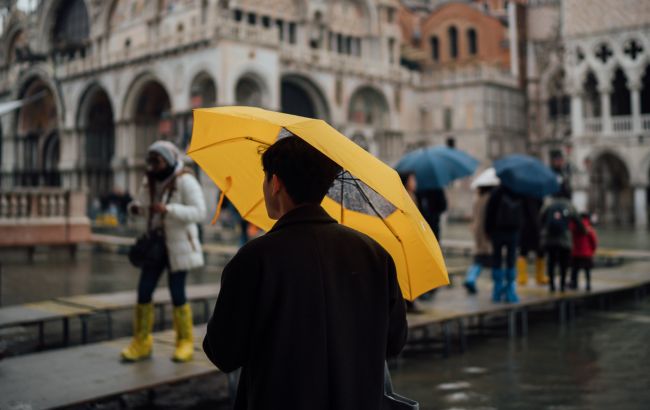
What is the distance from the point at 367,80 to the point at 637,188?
618 inches

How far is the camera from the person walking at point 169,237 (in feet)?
20.5

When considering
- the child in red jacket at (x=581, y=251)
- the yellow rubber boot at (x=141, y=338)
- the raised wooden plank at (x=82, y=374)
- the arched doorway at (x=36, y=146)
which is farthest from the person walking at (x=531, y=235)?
the arched doorway at (x=36, y=146)

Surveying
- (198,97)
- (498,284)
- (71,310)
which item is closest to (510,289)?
(498,284)

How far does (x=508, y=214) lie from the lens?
9172mm

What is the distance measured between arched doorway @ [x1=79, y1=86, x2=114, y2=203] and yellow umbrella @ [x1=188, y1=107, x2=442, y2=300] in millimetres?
39024

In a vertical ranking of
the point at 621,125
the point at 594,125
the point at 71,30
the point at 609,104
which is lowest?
the point at 621,125

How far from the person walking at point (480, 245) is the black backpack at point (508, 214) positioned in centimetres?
126

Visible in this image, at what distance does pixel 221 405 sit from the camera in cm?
595

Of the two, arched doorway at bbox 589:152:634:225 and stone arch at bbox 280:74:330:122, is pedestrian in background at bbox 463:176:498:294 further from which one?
arched doorway at bbox 589:152:634:225

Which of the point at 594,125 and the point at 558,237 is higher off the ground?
the point at 594,125

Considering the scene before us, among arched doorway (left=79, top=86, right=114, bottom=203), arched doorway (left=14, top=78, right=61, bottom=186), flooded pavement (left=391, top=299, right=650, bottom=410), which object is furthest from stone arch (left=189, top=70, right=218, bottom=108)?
flooded pavement (left=391, top=299, right=650, bottom=410)

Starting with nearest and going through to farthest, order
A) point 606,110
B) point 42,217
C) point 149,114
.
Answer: point 42,217 < point 606,110 < point 149,114

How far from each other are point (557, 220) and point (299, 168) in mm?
8207

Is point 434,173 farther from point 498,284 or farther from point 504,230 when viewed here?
point 498,284
